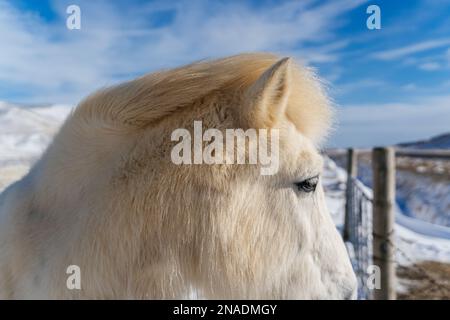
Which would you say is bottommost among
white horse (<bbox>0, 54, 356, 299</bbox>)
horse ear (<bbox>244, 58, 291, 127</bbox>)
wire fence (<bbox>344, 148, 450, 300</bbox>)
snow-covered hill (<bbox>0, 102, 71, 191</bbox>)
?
wire fence (<bbox>344, 148, 450, 300</bbox>)

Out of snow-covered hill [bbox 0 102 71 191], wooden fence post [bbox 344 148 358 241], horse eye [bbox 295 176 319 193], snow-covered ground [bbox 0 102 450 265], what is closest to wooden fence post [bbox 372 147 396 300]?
horse eye [bbox 295 176 319 193]

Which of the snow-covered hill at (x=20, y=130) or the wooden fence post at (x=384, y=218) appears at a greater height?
the snow-covered hill at (x=20, y=130)

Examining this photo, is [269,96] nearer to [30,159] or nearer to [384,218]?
[384,218]

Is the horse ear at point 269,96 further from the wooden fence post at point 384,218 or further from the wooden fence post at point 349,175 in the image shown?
the wooden fence post at point 349,175

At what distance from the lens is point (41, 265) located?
1161 millimetres

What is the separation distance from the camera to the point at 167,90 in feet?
3.99

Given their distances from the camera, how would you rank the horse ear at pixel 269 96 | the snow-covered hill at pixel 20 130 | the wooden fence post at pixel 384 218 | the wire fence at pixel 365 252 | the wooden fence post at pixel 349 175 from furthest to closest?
the wooden fence post at pixel 349 175 < the snow-covered hill at pixel 20 130 < the wire fence at pixel 365 252 < the wooden fence post at pixel 384 218 < the horse ear at pixel 269 96

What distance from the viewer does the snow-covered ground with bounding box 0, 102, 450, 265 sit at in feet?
14.5

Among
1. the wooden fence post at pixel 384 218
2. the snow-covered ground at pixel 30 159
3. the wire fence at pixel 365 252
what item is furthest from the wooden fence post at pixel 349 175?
the wooden fence post at pixel 384 218

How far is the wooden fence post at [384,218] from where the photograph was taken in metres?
2.56

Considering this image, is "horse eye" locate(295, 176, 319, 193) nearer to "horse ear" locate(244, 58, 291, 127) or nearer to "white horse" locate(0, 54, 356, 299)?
"white horse" locate(0, 54, 356, 299)

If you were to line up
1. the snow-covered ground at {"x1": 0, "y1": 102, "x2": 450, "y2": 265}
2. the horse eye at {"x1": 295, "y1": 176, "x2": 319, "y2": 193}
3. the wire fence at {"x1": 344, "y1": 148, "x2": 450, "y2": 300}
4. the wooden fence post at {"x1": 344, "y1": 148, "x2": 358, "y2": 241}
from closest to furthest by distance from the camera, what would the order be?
the horse eye at {"x1": 295, "y1": 176, "x2": 319, "y2": 193}
the wire fence at {"x1": 344, "y1": 148, "x2": 450, "y2": 300}
the snow-covered ground at {"x1": 0, "y1": 102, "x2": 450, "y2": 265}
the wooden fence post at {"x1": 344, "y1": 148, "x2": 358, "y2": 241}
